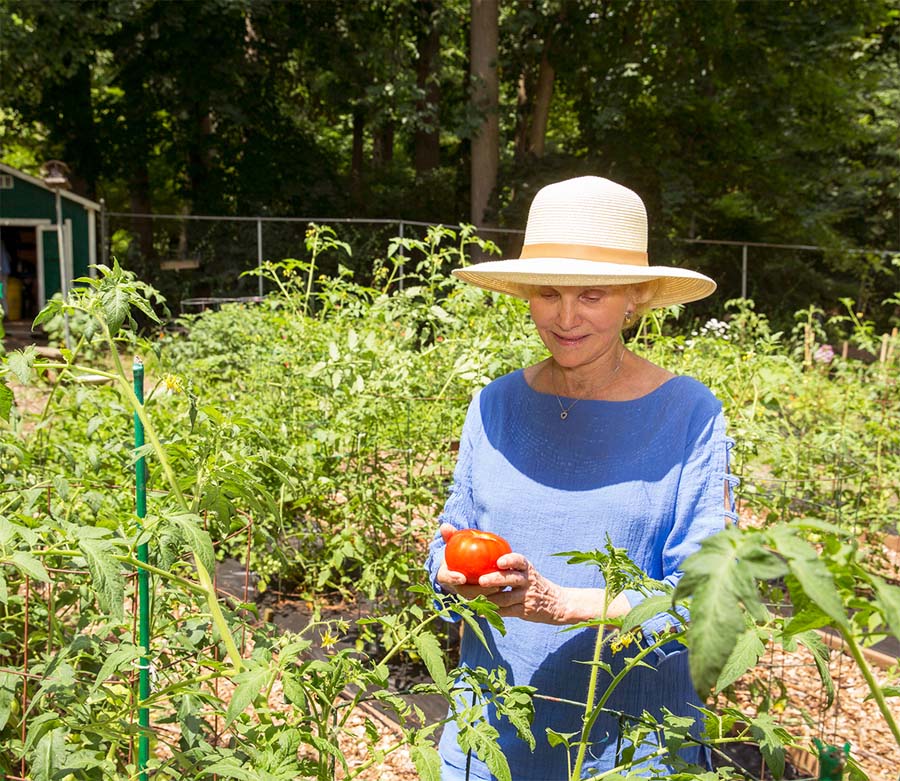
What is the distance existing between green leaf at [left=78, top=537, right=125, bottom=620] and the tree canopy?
1408 cm

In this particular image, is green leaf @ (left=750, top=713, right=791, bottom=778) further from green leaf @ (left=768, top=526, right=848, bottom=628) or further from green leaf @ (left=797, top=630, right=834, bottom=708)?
green leaf @ (left=768, top=526, right=848, bottom=628)

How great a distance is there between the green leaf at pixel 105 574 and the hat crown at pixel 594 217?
3.28 ft

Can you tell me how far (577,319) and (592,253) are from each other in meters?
0.13

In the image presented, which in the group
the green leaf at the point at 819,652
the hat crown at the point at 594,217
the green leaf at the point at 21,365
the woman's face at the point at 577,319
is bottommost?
the green leaf at the point at 819,652

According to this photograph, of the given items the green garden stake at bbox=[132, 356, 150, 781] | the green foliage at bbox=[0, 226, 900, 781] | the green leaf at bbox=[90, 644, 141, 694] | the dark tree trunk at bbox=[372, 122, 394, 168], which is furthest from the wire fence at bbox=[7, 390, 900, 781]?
the dark tree trunk at bbox=[372, 122, 394, 168]

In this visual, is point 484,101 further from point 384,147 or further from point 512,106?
point 384,147

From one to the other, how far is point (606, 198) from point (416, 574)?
1.99 m

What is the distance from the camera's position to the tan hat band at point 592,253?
180cm

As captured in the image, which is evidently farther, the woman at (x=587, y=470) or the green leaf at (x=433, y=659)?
the woman at (x=587, y=470)

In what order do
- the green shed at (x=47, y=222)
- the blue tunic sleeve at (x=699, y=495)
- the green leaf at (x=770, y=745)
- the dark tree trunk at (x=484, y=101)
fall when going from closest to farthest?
the green leaf at (x=770, y=745)
the blue tunic sleeve at (x=699, y=495)
the dark tree trunk at (x=484, y=101)
the green shed at (x=47, y=222)

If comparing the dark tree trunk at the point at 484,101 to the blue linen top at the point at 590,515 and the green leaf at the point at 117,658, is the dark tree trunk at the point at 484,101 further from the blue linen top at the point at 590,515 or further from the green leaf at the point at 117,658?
the green leaf at the point at 117,658

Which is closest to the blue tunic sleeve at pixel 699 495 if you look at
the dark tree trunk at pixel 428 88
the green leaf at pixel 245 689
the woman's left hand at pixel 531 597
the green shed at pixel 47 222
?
the woman's left hand at pixel 531 597

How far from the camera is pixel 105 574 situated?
1.23 m

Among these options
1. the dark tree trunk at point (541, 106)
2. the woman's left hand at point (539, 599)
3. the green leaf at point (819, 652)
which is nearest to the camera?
the green leaf at point (819, 652)
